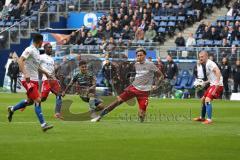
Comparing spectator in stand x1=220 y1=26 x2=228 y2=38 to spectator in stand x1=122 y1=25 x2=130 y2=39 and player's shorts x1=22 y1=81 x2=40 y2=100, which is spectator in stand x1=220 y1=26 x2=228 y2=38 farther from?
player's shorts x1=22 y1=81 x2=40 y2=100

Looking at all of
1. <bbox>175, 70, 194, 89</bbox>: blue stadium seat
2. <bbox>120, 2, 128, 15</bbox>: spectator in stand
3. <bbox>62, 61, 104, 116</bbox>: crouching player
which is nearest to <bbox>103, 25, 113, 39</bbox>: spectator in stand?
<bbox>120, 2, 128, 15</bbox>: spectator in stand

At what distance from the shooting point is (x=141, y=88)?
952 inches

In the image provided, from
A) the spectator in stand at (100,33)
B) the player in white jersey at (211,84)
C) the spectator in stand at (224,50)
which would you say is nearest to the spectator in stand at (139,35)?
the spectator in stand at (100,33)

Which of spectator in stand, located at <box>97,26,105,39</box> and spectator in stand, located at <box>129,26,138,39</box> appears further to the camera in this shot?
spectator in stand, located at <box>97,26,105,39</box>

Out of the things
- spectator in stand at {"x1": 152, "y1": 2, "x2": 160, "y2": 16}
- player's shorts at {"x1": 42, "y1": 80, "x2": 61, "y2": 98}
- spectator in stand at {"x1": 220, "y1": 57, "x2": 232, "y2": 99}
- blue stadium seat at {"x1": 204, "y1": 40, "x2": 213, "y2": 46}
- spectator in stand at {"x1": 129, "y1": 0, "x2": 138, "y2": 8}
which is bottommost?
spectator in stand at {"x1": 220, "y1": 57, "x2": 232, "y2": 99}

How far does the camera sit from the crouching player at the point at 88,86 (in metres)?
26.0

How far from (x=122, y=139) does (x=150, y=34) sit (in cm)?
3005

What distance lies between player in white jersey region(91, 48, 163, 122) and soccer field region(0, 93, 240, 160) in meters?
0.42

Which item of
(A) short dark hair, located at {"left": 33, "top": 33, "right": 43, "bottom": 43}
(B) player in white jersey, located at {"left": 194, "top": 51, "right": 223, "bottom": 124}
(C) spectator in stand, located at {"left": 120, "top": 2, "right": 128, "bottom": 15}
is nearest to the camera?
(A) short dark hair, located at {"left": 33, "top": 33, "right": 43, "bottom": 43}

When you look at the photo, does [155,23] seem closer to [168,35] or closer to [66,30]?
[168,35]

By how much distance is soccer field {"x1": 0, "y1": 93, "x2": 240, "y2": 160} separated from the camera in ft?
49.9

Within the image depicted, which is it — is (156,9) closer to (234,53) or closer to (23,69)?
(234,53)

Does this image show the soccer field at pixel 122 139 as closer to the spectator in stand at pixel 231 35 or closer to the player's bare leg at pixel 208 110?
the player's bare leg at pixel 208 110

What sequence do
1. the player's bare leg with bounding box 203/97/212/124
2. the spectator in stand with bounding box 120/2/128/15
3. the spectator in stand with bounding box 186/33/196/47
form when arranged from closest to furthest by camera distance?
the player's bare leg with bounding box 203/97/212/124 < the spectator in stand with bounding box 186/33/196/47 < the spectator in stand with bounding box 120/2/128/15
